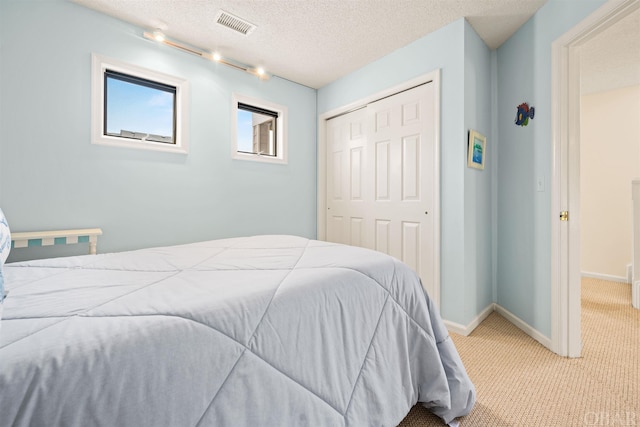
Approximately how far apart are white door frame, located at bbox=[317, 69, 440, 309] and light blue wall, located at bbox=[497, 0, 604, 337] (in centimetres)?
65

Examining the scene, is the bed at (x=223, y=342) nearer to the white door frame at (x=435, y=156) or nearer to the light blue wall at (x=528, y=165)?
the white door frame at (x=435, y=156)

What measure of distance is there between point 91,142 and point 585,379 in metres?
3.62

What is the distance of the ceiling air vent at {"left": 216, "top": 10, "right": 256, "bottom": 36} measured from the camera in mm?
2188

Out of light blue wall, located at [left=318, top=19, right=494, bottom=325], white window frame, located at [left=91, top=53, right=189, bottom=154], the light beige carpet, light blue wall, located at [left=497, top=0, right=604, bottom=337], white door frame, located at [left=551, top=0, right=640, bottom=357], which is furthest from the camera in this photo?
light blue wall, located at [left=318, top=19, right=494, bottom=325]

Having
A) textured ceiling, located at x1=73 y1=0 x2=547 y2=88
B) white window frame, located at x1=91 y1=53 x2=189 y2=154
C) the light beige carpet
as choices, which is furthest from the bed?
textured ceiling, located at x1=73 y1=0 x2=547 y2=88

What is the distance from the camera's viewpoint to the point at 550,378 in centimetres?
161

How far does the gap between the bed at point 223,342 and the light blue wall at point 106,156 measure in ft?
3.48

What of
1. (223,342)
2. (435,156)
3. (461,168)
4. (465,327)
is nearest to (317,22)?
(435,156)

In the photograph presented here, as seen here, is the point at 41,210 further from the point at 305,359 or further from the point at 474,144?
the point at 474,144

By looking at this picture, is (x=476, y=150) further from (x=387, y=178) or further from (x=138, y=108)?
(x=138, y=108)

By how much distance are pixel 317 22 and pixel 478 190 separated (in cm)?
194

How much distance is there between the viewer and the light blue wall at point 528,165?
1.98 meters

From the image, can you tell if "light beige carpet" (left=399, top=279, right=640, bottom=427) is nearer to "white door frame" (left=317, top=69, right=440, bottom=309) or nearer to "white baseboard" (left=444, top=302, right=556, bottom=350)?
"white baseboard" (left=444, top=302, right=556, bottom=350)

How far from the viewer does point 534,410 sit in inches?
53.7
